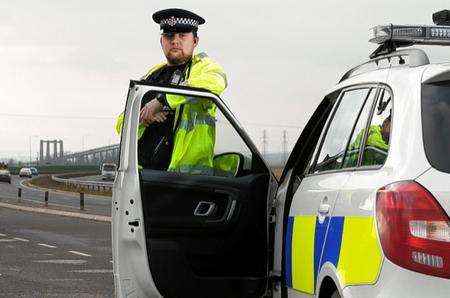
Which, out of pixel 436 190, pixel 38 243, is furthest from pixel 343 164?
pixel 38 243

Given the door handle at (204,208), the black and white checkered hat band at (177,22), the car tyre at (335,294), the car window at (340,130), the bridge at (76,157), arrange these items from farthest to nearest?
1. the bridge at (76,157)
2. the black and white checkered hat band at (177,22)
3. the door handle at (204,208)
4. the car window at (340,130)
5. the car tyre at (335,294)

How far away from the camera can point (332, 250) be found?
362 centimetres

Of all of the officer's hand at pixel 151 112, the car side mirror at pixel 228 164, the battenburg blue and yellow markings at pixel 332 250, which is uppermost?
the officer's hand at pixel 151 112

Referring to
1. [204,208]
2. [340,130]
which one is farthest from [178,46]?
[340,130]

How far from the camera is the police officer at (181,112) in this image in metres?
5.04

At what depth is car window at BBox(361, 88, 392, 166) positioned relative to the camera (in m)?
3.46

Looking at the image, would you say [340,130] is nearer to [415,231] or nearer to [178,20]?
[415,231]

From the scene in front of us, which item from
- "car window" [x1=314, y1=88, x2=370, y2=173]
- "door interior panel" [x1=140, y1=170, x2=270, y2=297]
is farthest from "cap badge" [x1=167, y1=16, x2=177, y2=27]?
"car window" [x1=314, y1=88, x2=370, y2=173]

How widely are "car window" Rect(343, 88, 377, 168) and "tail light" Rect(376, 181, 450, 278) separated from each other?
2.12 ft

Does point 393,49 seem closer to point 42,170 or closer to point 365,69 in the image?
point 365,69

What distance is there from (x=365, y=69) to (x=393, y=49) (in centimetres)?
34

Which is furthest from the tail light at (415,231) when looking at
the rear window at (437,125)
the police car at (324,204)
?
the rear window at (437,125)

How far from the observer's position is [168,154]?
17.0 ft

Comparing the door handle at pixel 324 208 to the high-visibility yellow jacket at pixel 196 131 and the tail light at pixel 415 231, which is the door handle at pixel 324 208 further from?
the high-visibility yellow jacket at pixel 196 131
